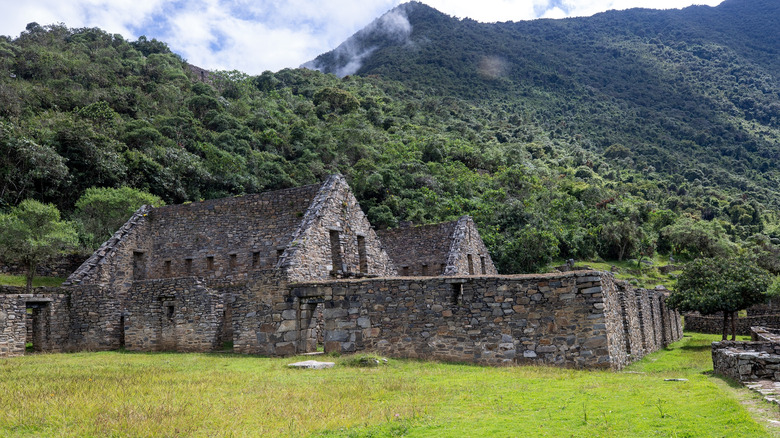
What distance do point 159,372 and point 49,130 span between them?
131 ft

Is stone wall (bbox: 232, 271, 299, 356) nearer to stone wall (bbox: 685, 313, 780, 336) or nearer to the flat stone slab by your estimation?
the flat stone slab

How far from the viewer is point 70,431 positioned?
286 inches

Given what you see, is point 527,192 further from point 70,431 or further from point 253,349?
point 70,431

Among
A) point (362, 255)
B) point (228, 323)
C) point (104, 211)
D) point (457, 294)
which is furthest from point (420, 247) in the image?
point (104, 211)

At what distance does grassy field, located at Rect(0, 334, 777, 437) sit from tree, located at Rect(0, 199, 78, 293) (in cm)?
1689

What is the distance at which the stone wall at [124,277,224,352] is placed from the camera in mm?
18578

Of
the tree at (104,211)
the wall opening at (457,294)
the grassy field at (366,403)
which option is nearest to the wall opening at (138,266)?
the grassy field at (366,403)

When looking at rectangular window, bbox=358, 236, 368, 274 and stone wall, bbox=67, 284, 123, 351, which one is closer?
stone wall, bbox=67, 284, 123, 351

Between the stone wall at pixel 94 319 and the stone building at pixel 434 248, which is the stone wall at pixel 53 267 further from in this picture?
the stone building at pixel 434 248

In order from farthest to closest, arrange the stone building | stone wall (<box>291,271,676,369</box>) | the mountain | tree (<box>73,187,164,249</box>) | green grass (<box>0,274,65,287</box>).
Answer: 1. the mountain
2. tree (<box>73,187,164,249</box>)
3. green grass (<box>0,274,65,287</box>)
4. the stone building
5. stone wall (<box>291,271,676,369</box>)

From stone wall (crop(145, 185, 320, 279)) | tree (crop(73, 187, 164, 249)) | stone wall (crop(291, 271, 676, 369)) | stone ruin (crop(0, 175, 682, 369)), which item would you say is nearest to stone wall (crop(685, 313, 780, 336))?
stone ruin (crop(0, 175, 682, 369))

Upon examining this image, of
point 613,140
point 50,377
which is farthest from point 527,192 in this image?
point 613,140

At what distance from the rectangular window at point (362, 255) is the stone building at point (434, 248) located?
6.45 metres

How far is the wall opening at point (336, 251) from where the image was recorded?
67.2 ft
